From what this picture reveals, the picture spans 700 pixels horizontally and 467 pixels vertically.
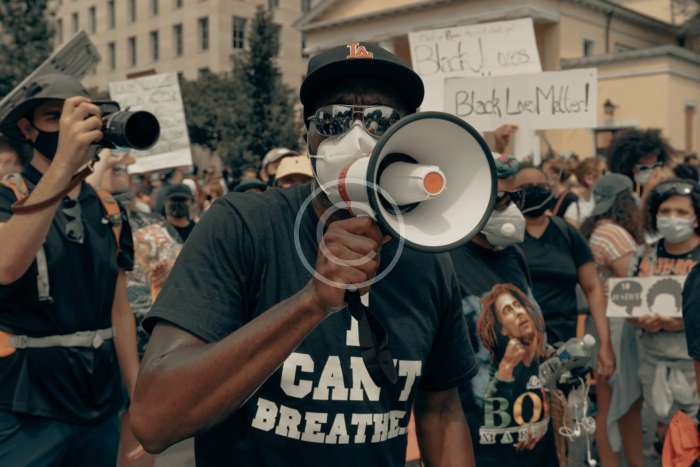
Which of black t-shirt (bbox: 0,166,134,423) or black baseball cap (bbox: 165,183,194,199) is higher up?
black baseball cap (bbox: 165,183,194,199)

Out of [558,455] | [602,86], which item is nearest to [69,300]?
[558,455]

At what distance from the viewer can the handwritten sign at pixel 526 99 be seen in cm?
688

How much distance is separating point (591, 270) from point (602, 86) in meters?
30.5

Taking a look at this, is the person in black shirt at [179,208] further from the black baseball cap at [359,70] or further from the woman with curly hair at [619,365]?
the black baseball cap at [359,70]

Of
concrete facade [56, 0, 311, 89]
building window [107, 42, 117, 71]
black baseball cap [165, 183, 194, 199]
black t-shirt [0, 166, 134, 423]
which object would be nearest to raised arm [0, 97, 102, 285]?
black t-shirt [0, 166, 134, 423]

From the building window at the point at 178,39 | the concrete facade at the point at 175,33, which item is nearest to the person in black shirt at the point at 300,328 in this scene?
the concrete facade at the point at 175,33

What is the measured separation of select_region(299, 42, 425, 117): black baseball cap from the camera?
5.89 ft

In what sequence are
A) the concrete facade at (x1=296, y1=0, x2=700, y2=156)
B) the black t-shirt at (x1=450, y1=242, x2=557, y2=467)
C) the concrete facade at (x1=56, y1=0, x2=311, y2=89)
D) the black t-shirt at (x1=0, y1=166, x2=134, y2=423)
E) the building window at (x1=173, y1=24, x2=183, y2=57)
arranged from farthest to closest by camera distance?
the building window at (x1=173, y1=24, x2=183, y2=57) < the concrete facade at (x1=56, y1=0, x2=311, y2=89) < the concrete facade at (x1=296, y1=0, x2=700, y2=156) < the black t-shirt at (x1=450, y1=242, x2=557, y2=467) < the black t-shirt at (x1=0, y1=166, x2=134, y2=423)

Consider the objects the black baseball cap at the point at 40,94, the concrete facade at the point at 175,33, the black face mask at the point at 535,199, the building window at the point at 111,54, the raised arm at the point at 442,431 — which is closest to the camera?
the raised arm at the point at 442,431

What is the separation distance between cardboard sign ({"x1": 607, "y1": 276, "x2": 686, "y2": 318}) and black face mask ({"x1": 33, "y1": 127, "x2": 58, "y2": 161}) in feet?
10.7

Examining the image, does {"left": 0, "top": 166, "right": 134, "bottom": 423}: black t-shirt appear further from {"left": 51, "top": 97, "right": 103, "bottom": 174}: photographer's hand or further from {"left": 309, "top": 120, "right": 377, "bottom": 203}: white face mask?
{"left": 309, "top": 120, "right": 377, "bottom": 203}: white face mask

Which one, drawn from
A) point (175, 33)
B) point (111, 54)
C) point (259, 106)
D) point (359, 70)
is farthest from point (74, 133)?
point (111, 54)

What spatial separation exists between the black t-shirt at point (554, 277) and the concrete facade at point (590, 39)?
92.8ft

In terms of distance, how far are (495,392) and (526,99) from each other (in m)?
4.14
